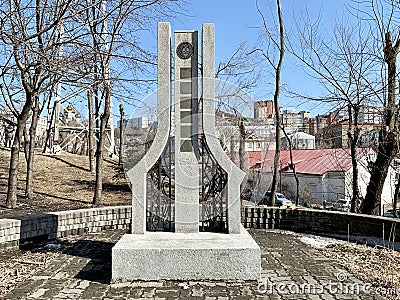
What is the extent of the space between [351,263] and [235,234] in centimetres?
168

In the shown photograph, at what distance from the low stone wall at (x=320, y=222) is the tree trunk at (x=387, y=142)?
1757 mm

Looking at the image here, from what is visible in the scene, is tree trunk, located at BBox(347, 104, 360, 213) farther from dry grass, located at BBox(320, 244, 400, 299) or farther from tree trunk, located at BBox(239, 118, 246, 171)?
dry grass, located at BBox(320, 244, 400, 299)

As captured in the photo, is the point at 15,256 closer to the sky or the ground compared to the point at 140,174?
closer to the ground

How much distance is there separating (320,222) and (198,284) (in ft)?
14.0

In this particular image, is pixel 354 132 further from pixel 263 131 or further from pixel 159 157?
pixel 159 157

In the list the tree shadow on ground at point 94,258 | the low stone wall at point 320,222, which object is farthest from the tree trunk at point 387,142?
the tree shadow on ground at point 94,258

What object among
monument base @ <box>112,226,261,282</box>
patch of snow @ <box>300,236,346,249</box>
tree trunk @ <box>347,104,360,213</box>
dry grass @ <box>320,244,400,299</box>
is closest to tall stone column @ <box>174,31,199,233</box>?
monument base @ <box>112,226,261,282</box>

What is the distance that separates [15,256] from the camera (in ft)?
19.2

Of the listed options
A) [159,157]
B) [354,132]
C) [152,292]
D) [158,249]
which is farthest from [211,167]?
[354,132]

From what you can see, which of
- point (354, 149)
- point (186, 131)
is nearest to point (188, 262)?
point (186, 131)

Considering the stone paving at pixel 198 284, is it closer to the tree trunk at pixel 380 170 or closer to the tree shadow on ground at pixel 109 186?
the tree trunk at pixel 380 170

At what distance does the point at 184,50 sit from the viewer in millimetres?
5859

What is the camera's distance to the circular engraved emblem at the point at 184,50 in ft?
19.2

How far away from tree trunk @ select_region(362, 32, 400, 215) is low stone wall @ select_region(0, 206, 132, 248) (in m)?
5.58
